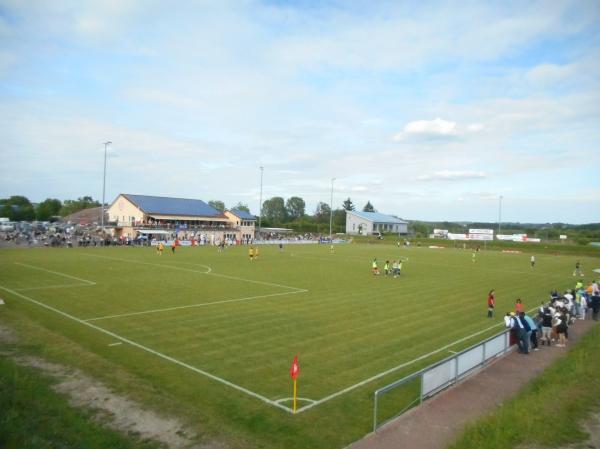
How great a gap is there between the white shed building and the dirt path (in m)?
93.9

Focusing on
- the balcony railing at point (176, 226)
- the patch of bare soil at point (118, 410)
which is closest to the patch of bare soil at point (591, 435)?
the patch of bare soil at point (118, 410)

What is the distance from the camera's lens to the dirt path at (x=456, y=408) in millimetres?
8234

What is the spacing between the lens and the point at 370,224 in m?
109

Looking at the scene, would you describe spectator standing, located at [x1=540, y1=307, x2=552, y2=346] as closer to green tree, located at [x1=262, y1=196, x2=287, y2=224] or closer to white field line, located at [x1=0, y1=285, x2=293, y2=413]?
white field line, located at [x1=0, y1=285, x2=293, y2=413]

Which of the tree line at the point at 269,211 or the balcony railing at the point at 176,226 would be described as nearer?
the balcony railing at the point at 176,226

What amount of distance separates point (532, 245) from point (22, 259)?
73.8 meters

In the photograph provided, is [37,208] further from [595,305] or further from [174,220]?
[595,305]

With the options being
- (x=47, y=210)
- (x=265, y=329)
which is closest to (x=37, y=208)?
(x=47, y=210)

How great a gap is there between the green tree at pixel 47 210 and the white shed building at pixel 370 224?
91.2m

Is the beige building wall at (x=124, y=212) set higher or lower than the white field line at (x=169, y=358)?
higher

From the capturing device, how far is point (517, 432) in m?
7.67

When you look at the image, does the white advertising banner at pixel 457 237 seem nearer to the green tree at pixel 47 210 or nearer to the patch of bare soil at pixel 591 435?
the patch of bare soil at pixel 591 435

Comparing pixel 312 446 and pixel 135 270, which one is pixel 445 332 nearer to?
pixel 312 446

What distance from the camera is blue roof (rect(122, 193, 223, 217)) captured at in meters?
75.3
